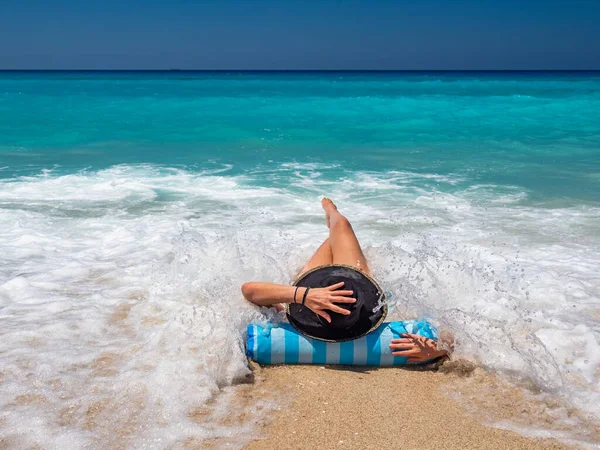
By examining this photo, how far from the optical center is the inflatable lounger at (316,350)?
3.93 meters

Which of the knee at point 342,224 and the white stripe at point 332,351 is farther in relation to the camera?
the knee at point 342,224

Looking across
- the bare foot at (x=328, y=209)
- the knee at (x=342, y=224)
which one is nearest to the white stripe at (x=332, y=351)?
the knee at (x=342, y=224)

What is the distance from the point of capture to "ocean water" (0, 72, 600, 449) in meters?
3.49

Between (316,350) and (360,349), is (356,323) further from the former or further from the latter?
(316,350)

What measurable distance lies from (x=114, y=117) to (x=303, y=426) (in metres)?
22.2

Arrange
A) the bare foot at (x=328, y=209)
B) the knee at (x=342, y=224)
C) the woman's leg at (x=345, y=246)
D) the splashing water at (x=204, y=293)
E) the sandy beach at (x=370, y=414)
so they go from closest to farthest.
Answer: the sandy beach at (x=370, y=414)
the splashing water at (x=204, y=293)
the woman's leg at (x=345, y=246)
the knee at (x=342, y=224)
the bare foot at (x=328, y=209)

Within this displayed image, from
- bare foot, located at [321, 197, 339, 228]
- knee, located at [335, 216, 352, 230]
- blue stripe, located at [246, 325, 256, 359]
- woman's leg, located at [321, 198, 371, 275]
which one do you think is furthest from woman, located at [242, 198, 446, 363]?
bare foot, located at [321, 197, 339, 228]

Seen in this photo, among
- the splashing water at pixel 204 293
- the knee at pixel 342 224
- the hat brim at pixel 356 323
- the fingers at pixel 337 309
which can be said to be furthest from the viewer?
the knee at pixel 342 224

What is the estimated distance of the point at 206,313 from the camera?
443 cm

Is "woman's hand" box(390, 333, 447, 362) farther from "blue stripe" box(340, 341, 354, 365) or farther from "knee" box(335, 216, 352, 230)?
"knee" box(335, 216, 352, 230)

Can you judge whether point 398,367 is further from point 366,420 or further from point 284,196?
point 284,196

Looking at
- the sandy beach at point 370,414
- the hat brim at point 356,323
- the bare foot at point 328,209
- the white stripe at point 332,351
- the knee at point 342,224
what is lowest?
the sandy beach at point 370,414

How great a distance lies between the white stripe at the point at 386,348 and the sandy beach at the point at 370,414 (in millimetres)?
62

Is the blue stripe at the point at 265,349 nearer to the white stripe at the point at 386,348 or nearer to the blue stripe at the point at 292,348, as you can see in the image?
the blue stripe at the point at 292,348
